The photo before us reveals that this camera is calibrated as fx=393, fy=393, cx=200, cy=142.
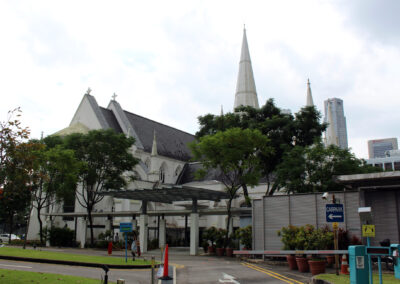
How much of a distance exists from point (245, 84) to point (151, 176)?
25.2 m

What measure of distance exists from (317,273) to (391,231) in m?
4.46

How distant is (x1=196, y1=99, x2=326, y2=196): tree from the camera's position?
125 feet

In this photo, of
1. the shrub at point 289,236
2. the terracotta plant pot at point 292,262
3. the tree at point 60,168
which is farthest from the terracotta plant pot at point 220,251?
the tree at point 60,168

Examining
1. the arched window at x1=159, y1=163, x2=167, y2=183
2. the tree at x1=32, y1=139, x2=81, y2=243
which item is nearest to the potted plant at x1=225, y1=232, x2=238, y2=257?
the tree at x1=32, y1=139, x2=81, y2=243

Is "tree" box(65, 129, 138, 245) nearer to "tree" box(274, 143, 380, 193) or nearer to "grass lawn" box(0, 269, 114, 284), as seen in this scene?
"tree" box(274, 143, 380, 193)

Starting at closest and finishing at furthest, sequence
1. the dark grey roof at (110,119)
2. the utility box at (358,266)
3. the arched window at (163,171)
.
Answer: the utility box at (358,266) < the dark grey roof at (110,119) < the arched window at (163,171)

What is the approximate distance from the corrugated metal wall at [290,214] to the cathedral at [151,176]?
1368 centimetres

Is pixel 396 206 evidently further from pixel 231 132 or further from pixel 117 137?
pixel 117 137

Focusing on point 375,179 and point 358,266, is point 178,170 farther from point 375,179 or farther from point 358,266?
point 358,266

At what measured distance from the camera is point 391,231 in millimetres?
16750

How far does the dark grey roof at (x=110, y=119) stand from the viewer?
5498 cm

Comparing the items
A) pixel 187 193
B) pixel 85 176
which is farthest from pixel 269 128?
pixel 85 176

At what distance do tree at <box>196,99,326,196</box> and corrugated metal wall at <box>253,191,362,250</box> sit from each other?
15.5 metres

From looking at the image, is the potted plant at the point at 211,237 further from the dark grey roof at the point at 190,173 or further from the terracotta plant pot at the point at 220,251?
the dark grey roof at the point at 190,173
